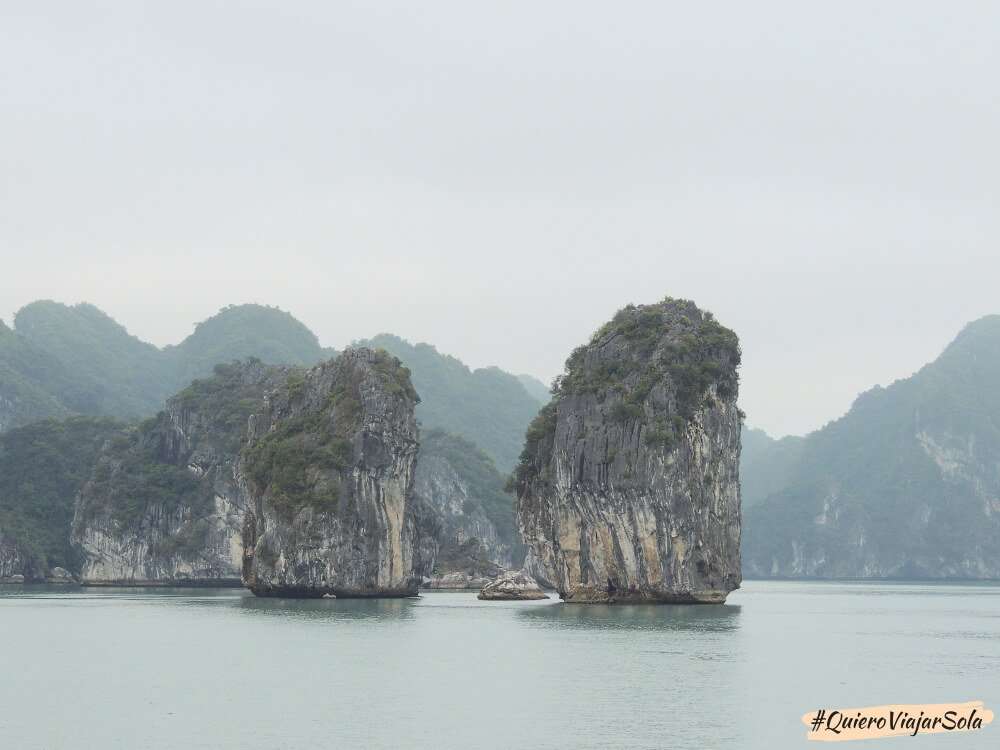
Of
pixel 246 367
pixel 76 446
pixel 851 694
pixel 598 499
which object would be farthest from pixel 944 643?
pixel 76 446

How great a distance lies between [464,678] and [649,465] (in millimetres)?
39240

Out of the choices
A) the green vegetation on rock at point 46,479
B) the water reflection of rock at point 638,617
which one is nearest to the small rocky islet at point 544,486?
the water reflection of rock at point 638,617

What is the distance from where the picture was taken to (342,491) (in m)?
97.6

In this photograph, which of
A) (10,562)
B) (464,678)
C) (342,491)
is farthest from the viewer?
(10,562)

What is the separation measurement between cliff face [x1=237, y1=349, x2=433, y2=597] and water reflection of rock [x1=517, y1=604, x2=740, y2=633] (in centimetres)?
1549

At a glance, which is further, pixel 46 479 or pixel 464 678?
pixel 46 479

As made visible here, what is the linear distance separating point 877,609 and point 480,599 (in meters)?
29.8

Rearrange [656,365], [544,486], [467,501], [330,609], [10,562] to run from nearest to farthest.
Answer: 1. [330,609]
2. [656,365]
3. [544,486]
4. [10,562]
5. [467,501]

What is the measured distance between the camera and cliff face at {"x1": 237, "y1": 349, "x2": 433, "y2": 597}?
9669 cm

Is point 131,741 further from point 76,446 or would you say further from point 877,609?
point 76,446

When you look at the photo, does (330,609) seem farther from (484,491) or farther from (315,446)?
(484,491)

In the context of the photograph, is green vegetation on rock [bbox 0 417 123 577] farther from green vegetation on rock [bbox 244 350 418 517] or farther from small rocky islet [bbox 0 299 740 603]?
green vegetation on rock [bbox 244 350 418 517]

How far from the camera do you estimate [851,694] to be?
129ft

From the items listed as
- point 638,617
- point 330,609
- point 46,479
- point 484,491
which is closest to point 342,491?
point 330,609
